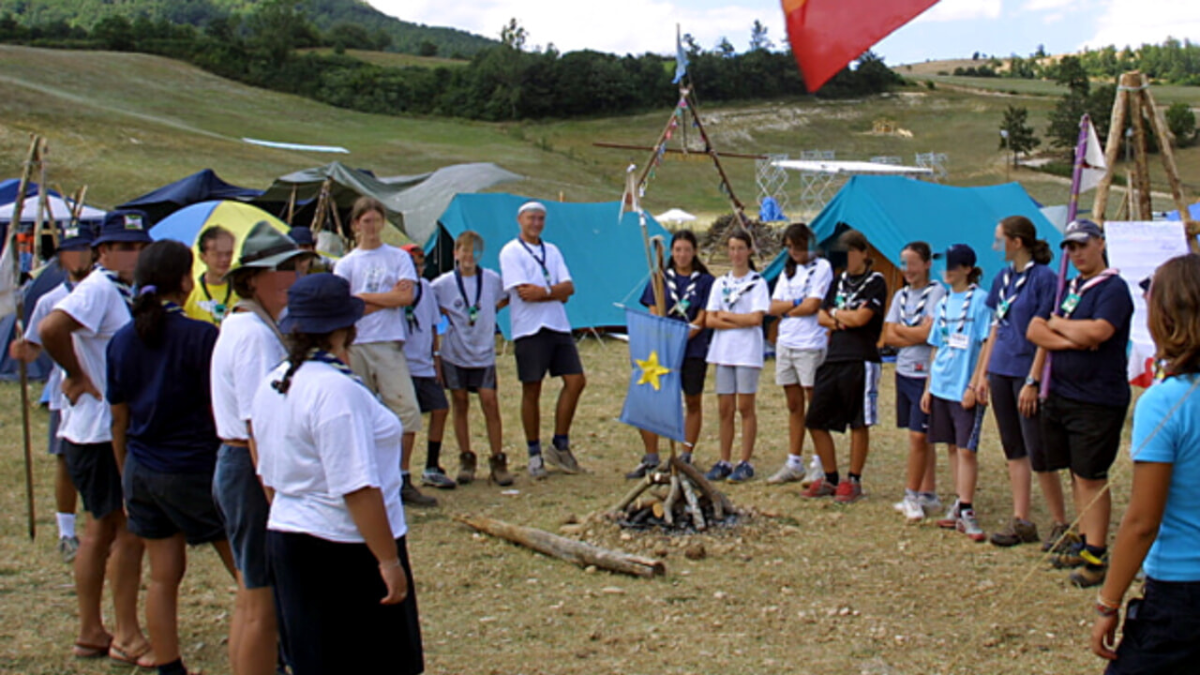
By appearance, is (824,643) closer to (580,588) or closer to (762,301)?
(580,588)

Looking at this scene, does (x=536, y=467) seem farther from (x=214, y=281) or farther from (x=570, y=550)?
(x=214, y=281)

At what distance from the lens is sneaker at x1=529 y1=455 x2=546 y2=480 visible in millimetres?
7406

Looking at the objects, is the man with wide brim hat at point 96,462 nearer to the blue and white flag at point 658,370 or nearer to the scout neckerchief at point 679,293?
the blue and white flag at point 658,370

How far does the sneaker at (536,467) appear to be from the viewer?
7.41 m

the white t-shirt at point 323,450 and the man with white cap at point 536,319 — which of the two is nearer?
the white t-shirt at point 323,450

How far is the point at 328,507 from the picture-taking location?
2809mm

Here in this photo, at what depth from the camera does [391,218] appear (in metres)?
17.2

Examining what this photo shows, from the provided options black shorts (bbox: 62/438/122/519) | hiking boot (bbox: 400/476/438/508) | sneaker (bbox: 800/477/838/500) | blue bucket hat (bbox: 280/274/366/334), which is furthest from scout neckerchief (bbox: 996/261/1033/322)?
black shorts (bbox: 62/438/122/519)

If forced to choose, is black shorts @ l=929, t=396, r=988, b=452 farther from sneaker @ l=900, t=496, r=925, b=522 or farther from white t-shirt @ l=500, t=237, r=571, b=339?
white t-shirt @ l=500, t=237, r=571, b=339

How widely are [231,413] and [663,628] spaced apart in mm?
2198

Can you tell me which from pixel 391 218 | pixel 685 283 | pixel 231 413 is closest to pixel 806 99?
pixel 391 218

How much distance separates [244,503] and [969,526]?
4156 millimetres

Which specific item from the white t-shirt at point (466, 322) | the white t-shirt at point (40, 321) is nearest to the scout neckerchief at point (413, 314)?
the white t-shirt at point (466, 322)

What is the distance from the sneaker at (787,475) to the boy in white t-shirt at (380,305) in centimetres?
253
